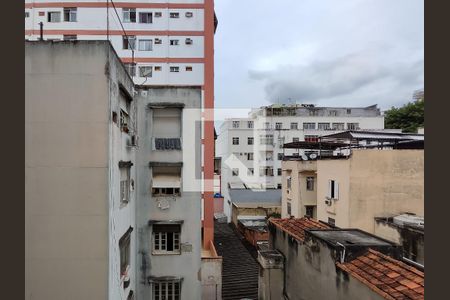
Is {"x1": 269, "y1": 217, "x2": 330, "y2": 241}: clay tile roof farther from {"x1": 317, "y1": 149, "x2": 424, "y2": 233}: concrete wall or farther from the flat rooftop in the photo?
{"x1": 317, "y1": 149, "x2": 424, "y2": 233}: concrete wall

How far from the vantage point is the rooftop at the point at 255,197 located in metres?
31.1

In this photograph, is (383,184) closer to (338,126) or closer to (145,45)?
(145,45)

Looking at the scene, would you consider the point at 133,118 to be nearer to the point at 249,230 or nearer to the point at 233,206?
the point at 249,230

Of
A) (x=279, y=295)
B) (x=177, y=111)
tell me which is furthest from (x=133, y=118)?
(x=279, y=295)

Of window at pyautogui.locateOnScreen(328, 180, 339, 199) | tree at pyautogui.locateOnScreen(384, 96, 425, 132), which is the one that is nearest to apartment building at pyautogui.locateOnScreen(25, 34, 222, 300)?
window at pyautogui.locateOnScreen(328, 180, 339, 199)

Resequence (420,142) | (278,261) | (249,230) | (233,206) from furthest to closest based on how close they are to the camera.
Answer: (233,206) < (249,230) < (420,142) < (278,261)

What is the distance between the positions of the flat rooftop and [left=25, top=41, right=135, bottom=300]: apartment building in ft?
20.1

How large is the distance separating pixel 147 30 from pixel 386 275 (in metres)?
23.0

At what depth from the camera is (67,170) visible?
729cm

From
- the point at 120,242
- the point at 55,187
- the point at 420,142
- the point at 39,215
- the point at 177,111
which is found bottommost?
the point at 120,242

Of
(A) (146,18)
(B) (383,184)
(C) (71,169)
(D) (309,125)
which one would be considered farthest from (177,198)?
Result: (D) (309,125)

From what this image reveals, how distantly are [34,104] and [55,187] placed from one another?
2.07m

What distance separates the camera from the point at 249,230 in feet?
85.6

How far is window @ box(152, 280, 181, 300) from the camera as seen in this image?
12422 mm
